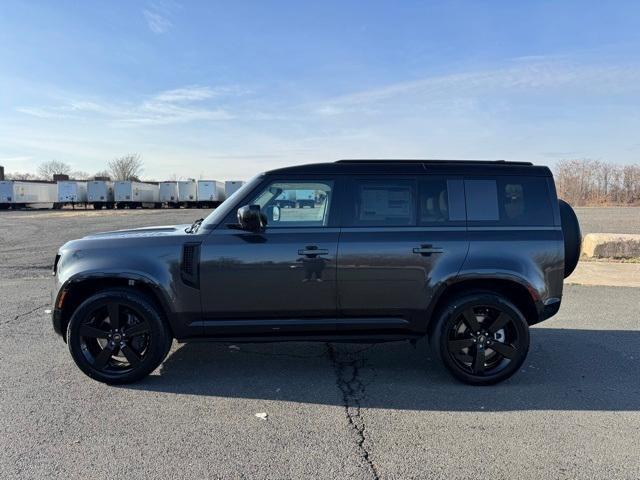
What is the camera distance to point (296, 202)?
163 inches

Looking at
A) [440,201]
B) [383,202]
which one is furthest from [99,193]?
[440,201]

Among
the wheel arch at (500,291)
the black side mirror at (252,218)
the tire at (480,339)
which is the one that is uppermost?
the black side mirror at (252,218)

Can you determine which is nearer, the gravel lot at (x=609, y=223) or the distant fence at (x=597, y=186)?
→ the gravel lot at (x=609, y=223)

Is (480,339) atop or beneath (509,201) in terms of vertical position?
beneath

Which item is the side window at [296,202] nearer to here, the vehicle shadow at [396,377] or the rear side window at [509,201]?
the rear side window at [509,201]

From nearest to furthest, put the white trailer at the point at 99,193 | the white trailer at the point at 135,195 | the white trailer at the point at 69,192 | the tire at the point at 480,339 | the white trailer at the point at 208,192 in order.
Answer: the tire at the point at 480,339 → the white trailer at the point at 69,192 → the white trailer at the point at 99,193 → the white trailer at the point at 135,195 → the white trailer at the point at 208,192

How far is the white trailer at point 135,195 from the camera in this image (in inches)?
1986

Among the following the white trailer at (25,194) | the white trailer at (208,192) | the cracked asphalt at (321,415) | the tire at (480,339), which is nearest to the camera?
the cracked asphalt at (321,415)

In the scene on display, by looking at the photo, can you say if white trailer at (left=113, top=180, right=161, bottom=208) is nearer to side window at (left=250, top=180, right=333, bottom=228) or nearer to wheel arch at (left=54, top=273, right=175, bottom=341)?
wheel arch at (left=54, top=273, right=175, bottom=341)

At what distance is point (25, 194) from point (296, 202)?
5290 cm

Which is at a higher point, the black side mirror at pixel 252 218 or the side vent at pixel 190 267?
the black side mirror at pixel 252 218

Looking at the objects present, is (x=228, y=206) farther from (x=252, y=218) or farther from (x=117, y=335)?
(x=117, y=335)

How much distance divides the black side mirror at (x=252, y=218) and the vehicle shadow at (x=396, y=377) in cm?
142

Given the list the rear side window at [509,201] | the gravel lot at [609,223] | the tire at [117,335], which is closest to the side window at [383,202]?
the rear side window at [509,201]
